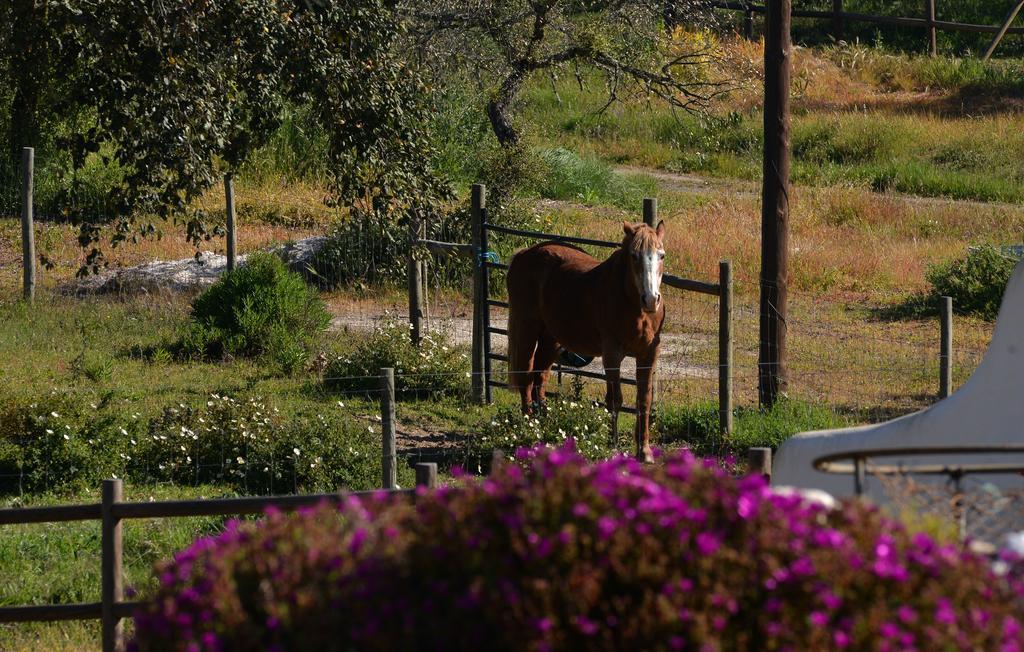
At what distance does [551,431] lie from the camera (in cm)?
992

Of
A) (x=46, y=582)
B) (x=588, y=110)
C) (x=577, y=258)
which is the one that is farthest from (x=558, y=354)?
(x=588, y=110)

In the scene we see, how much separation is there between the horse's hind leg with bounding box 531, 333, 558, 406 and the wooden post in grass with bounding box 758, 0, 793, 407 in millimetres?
1808

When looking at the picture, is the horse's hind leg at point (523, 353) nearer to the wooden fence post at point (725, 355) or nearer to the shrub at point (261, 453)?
the shrub at point (261, 453)

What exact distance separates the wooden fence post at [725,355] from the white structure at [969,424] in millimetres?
4094

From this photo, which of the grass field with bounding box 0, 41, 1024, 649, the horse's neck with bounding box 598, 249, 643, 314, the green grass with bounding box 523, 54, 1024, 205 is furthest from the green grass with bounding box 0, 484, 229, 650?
the green grass with bounding box 523, 54, 1024, 205

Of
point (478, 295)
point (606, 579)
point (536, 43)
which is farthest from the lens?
point (536, 43)

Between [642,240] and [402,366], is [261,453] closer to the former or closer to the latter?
[402,366]

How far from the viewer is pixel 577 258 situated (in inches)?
437

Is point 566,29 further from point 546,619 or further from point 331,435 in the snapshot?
point 546,619

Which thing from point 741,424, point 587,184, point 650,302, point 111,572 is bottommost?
point 111,572

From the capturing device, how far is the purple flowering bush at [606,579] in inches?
122

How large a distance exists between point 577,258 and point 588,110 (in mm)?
20620

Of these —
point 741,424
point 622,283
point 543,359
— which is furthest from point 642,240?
point 543,359

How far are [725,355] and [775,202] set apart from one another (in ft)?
Answer: 5.78
